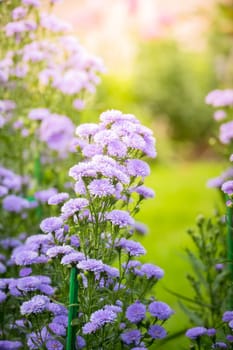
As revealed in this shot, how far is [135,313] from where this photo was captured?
1594 mm

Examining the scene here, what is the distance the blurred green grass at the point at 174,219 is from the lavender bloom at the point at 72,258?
0.70 meters

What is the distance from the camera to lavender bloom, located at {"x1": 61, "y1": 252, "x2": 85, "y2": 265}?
1460mm

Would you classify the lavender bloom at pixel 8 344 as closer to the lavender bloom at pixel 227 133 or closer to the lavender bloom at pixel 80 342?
the lavender bloom at pixel 80 342

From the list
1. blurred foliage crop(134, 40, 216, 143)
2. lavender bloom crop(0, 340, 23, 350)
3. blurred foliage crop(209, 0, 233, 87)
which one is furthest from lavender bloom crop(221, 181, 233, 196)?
blurred foliage crop(134, 40, 216, 143)

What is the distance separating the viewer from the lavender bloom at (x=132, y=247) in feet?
5.21

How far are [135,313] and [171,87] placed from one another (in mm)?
8175

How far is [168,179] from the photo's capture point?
7.14 meters

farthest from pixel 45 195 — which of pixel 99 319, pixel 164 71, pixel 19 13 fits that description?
pixel 164 71

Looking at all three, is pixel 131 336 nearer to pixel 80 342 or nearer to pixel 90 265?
pixel 80 342

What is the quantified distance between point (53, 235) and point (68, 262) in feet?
0.53

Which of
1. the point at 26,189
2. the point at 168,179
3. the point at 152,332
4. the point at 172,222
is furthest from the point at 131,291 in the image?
the point at 168,179

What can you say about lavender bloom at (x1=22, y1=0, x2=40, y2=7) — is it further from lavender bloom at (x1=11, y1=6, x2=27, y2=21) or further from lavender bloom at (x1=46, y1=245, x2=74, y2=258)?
lavender bloom at (x1=46, y1=245, x2=74, y2=258)

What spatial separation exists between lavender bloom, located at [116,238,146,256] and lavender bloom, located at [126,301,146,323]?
5.1 inches

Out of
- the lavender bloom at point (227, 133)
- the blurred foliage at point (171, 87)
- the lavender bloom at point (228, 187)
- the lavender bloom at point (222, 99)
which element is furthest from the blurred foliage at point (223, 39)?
the lavender bloom at point (228, 187)
